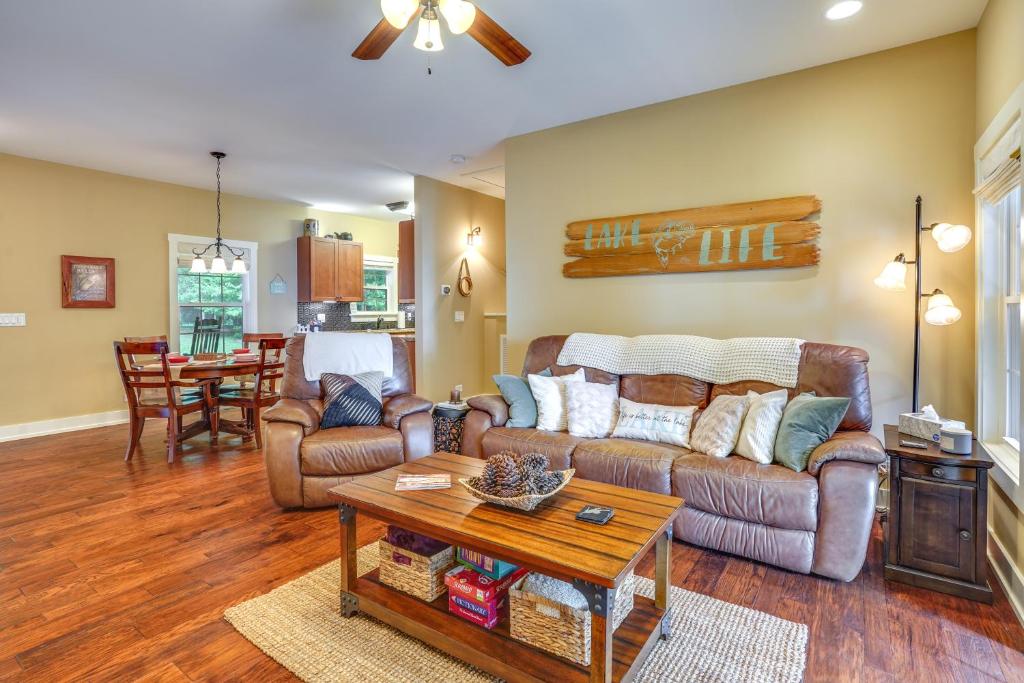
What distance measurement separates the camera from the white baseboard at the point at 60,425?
4.84m

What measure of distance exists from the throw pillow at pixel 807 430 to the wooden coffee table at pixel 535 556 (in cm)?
88

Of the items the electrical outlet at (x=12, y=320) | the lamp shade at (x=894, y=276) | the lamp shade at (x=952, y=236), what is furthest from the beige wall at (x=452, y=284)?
the lamp shade at (x=952, y=236)

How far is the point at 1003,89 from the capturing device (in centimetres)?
228

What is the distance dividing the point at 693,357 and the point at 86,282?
19.4 ft

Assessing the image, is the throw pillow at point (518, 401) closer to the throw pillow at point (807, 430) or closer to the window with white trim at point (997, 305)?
the throw pillow at point (807, 430)

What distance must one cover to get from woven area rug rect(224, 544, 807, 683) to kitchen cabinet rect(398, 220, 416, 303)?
13.8 ft

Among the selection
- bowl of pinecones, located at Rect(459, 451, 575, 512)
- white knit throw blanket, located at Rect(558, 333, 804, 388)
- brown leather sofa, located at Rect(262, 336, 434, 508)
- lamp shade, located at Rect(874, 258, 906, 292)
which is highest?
lamp shade, located at Rect(874, 258, 906, 292)

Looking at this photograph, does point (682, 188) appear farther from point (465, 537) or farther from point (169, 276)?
point (169, 276)

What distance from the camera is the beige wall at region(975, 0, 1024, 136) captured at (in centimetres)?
209

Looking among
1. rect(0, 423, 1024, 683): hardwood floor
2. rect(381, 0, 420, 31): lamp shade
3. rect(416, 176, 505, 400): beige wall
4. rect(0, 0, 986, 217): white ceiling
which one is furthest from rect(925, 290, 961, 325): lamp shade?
rect(416, 176, 505, 400): beige wall

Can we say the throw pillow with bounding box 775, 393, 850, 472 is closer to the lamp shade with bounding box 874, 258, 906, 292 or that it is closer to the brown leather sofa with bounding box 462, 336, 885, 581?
the brown leather sofa with bounding box 462, 336, 885, 581

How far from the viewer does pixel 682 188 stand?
A: 3.65m

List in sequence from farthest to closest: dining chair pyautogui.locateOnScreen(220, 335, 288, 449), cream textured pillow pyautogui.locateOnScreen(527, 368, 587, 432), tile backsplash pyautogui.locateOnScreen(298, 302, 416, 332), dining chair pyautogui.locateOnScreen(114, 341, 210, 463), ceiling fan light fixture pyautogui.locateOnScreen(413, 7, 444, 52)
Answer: tile backsplash pyautogui.locateOnScreen(298, 302, 416, 332) < dining chair pyautogui.locateOnScreen(220, 335, 288, 449) < dining chair pyautogui.locateOnScreen(114, 341, 210, 463) < cream textured pillow pyautogui.locateOnScreen(527, 368, 587, 432) < ceiling fan light fixture pyautogui.locateOnScreen(413, 7, 444, 52)

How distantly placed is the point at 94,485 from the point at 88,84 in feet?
8.79
